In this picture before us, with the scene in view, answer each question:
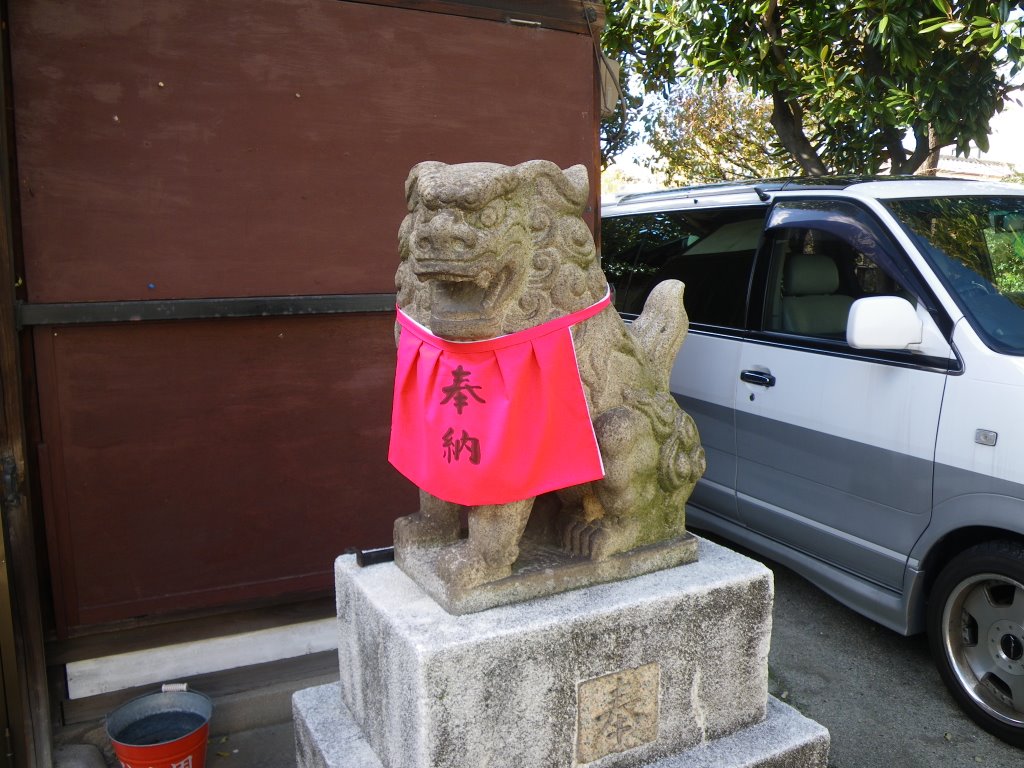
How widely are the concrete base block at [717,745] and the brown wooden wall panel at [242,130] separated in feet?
5.33

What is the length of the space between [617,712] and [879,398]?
1875 mm

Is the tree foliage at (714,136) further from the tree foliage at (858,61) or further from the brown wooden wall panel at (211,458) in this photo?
the brown wooden wall panel at (211,458)

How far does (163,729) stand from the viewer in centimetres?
295

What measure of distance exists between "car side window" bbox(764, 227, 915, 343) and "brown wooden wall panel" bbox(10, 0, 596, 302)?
1.38 m

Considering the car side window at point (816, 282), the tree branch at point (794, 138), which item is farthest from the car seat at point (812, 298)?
the tree branch at point (794, 138)

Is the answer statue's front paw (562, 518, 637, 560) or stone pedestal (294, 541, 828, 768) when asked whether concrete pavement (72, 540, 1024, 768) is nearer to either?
stone pedestal (294, 541, 828, 768)

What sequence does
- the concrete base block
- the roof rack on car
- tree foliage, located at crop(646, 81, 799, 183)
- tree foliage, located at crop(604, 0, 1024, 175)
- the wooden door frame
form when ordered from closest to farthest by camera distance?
the concrete base block → the wooden door frame → the roof rack on car → tree foliage, located at crop(604, 0, 1024, 175) → tree foliage, located at crop(646, 81, 799, 183)

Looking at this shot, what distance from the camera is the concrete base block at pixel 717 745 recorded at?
2168 mm

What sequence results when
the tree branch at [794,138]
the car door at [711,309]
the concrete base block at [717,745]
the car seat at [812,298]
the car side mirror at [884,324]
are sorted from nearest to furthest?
the concrete base block at [717,745] → the car side mirror at [884,324] → the car seat at [812,298] → the car door at [711,309] → the tree branch at [794,138]

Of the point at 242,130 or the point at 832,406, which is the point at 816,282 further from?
the point at 242,130

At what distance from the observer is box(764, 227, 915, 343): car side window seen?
11.5 feet

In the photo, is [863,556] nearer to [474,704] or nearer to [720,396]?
[720,396]

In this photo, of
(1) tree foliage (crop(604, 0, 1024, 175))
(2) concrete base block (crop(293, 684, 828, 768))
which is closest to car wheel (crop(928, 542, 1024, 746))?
(2) concrete base block (crop(293, 684, 828, 768))

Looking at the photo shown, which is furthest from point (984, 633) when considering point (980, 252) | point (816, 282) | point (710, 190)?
point (710, 190)
